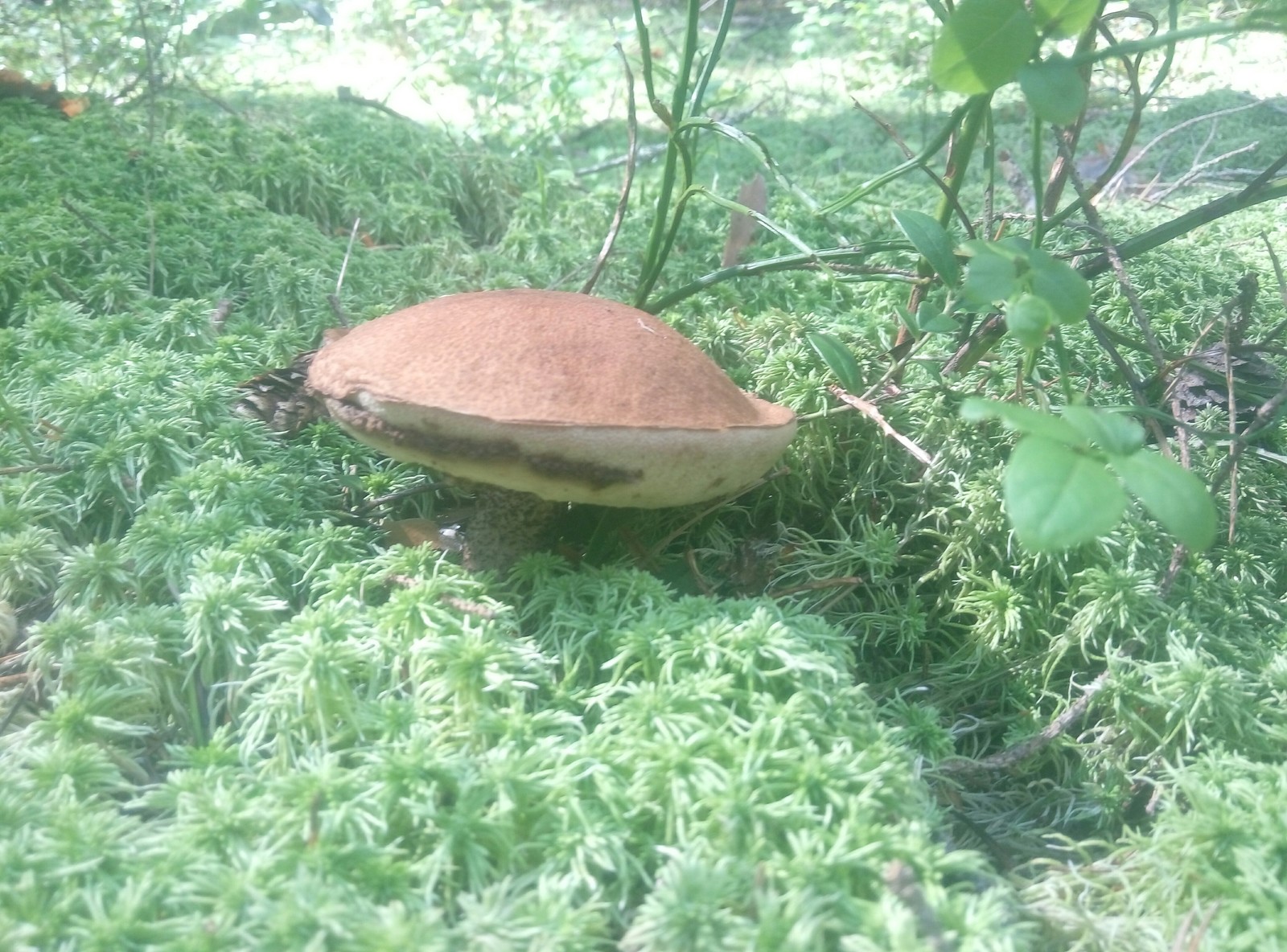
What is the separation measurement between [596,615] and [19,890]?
60cm

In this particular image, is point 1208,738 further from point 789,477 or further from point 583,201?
point 583,201

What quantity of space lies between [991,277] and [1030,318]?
0.07 meters

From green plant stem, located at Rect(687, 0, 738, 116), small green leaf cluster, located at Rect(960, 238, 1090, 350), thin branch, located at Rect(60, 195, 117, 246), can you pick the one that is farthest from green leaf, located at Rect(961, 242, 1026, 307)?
thin branch, located at Rect(60, 195, 117, 246)

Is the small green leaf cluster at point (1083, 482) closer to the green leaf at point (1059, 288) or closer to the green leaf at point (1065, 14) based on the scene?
the green leaf at point (1059, 288)

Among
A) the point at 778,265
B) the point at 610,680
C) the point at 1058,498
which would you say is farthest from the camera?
the point at 778,265

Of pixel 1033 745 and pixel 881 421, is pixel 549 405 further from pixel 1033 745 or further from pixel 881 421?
pixel 1033 745

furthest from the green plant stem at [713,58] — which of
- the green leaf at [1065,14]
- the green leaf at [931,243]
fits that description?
the green leaf at [1065,14]

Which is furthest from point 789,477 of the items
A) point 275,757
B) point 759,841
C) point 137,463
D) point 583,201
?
point 583,201

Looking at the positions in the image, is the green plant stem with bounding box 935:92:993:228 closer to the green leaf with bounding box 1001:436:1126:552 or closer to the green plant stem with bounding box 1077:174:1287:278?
the green plant stem with bounding box 1077:174:1287:278

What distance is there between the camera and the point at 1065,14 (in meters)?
0.95

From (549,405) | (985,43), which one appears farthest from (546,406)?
(985,43)

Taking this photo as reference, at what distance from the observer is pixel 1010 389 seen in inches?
58.7

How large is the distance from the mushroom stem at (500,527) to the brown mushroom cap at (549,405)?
152mm

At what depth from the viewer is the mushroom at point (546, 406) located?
3.29 feet
